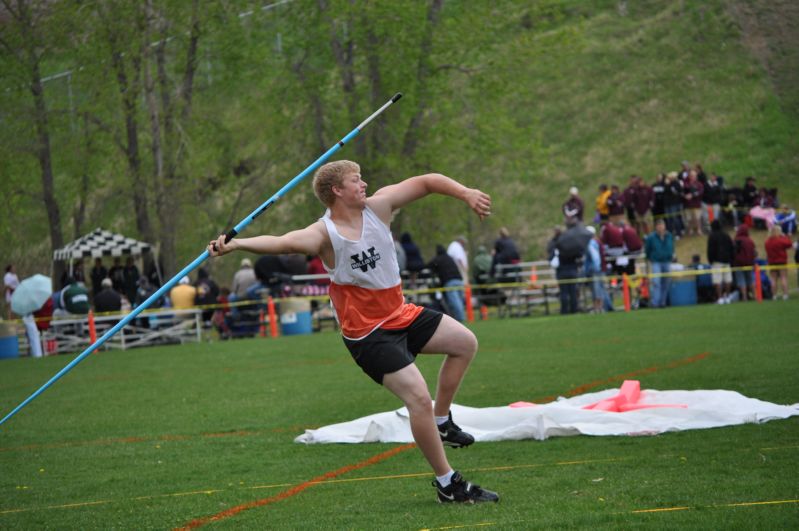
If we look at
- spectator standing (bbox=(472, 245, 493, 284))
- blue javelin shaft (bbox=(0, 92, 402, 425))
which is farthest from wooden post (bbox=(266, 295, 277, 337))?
blue javelin shaft (bbox=(0, 92, 402, 425))

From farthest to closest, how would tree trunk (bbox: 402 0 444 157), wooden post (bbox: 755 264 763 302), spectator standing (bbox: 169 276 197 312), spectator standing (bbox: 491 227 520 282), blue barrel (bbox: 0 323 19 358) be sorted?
1. tree trunk (bbox: 402 0 444 157)
2. spectator standing (bbox: 491 227 520 282)
3. spectator standing (bbox: 169 276 197 312)
4. blue barrel (bbox: 0 323 19 358)
5. wooden post (bbox: 755 264 763 302)

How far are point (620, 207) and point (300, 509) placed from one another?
2743cm

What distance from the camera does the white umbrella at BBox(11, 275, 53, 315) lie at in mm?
25109

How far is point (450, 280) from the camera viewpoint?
1030 inches

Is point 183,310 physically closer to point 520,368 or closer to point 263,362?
point 263,362

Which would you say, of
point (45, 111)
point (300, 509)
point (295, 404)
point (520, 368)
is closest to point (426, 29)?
point (45, 111)

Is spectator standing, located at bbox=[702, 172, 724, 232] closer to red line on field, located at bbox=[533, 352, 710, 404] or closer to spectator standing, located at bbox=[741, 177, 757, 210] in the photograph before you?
spectator standing, located at bbox=[741, 177, 757, 210]

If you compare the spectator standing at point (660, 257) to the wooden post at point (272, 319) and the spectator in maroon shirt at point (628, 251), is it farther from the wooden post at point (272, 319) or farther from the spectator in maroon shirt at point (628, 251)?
the wooden post at point (272, 319)

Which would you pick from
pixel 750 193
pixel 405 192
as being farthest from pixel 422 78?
pixel 405 192

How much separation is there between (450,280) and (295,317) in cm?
356

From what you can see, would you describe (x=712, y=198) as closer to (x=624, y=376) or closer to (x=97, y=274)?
(x=97, y=274)

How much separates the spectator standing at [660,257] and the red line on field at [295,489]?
685 inches

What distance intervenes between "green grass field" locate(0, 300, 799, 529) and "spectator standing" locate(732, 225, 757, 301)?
7590mm

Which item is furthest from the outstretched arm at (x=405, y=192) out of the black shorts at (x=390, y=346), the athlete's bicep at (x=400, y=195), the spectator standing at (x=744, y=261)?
the spectator standing at (x=744, y=261)
